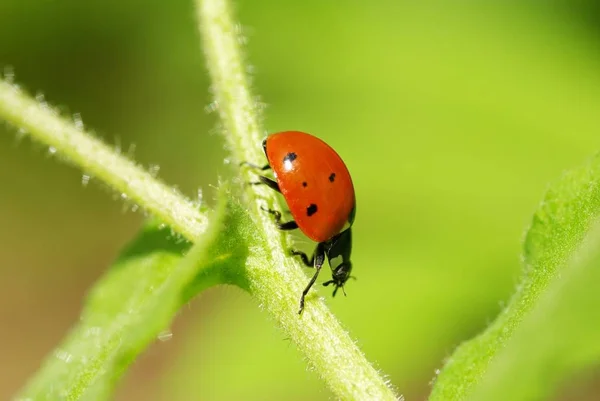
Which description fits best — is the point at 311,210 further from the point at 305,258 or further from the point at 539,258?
the point at 539,258

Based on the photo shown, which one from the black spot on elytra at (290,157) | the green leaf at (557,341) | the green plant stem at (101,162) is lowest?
the green plant stem at (101,162)

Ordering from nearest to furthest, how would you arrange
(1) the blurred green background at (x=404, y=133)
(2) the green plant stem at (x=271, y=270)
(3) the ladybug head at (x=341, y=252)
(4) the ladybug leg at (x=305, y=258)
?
1. (2) the green plant stem at (x=271, y=270)
2. (4) the ladybug leg at (x=305, y=258)
3. (3) the ladybug head at (x=341, y=252)
4. (1) the blurred green background at (x=404, y=133)

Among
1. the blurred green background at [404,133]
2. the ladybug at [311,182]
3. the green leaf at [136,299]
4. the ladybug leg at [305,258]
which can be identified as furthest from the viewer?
the blurred green background at [404,133]

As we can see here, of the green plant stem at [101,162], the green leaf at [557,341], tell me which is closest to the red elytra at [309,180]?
the green plant stem at [101,162]

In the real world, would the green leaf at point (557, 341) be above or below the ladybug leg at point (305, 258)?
above

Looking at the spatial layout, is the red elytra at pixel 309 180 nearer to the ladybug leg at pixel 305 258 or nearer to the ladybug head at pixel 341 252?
the ladybug leg at pixel 305 258

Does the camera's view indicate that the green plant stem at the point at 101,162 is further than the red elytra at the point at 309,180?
No

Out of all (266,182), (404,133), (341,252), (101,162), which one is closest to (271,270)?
(266,182)
